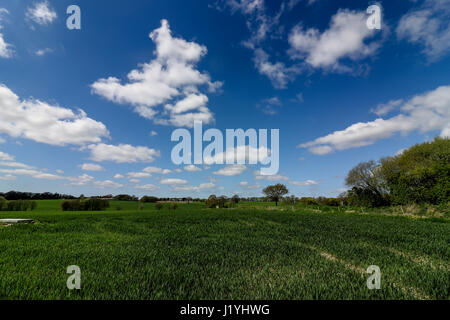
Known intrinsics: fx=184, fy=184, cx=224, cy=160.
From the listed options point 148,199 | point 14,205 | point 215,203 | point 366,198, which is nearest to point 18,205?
point 14,205

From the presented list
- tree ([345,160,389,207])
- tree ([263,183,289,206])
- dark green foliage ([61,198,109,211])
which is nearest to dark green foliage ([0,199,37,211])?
dark green foliage ([61,198,109,211])

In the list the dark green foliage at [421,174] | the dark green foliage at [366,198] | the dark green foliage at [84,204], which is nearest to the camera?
the dark green foliage at [421,174]

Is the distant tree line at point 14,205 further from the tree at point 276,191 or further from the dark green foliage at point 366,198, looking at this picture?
the tree at point 276,191

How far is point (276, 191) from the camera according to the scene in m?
84.1

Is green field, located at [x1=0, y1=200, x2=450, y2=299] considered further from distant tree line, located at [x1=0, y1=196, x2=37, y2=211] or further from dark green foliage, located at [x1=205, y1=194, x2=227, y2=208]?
dark green foliage, located at [x1=205, y1=194, x2=227, y2=208]

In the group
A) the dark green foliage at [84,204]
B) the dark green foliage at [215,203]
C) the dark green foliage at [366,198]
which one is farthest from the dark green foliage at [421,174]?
the dark green foliage at [84,204]

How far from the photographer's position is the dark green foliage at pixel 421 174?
2736 centimetres

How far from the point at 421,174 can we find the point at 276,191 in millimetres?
56642

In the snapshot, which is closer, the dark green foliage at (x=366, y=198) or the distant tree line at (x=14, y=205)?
the distant tree line at (x=14, y=205)

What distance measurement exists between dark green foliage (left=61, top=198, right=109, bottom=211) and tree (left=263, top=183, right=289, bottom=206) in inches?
2486

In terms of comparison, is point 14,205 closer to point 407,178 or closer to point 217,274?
point 217,274

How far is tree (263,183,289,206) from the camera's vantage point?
83438 mm

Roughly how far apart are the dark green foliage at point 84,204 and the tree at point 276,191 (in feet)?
207
